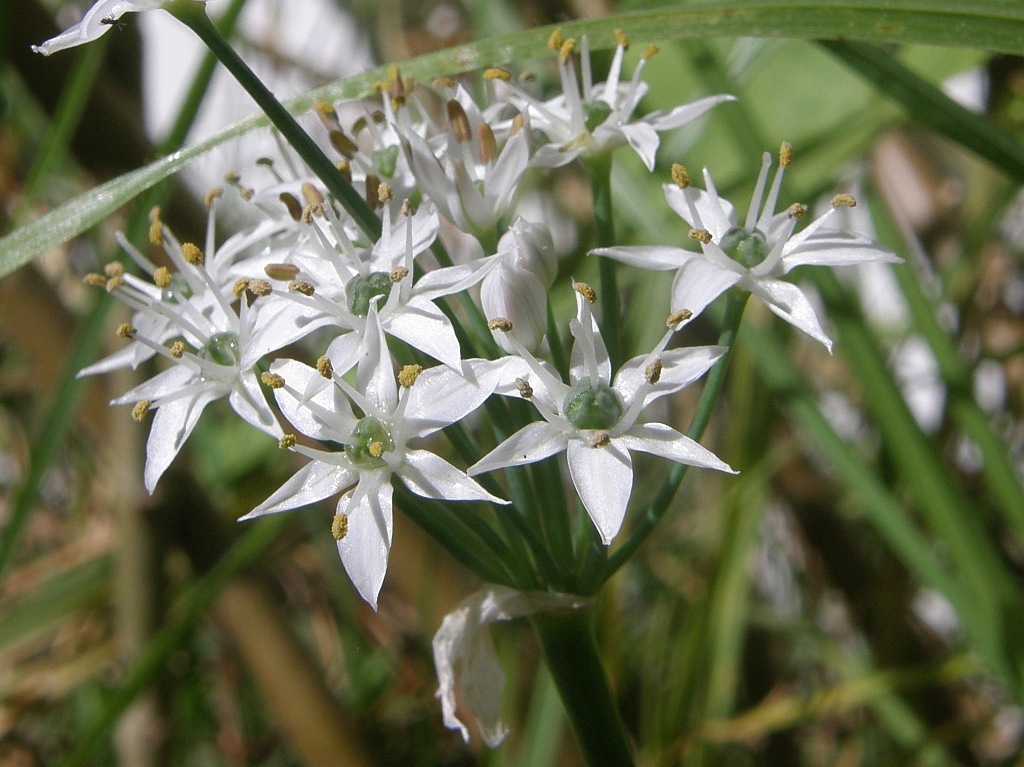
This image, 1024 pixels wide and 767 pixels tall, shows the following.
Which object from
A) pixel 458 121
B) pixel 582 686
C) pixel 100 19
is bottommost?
pixel 582 686

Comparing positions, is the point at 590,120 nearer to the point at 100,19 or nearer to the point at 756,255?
the point at 756,255

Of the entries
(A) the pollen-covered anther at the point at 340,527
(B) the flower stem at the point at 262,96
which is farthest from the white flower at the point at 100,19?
(A) the pollen-covered anther at the point at 340,527

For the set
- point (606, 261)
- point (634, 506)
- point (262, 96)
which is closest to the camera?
point (262, 96)

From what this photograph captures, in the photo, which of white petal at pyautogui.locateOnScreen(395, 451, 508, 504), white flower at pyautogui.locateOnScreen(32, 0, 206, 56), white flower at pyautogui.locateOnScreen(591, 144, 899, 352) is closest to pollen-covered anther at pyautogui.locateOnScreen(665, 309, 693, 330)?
white flower at pyautogui.locateOnScreen(591, 144, 899, 352)

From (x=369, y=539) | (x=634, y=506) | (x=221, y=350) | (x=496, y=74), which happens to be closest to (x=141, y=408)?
(x=221, y=350)

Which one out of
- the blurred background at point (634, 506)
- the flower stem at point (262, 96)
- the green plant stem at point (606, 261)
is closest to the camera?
the flower stem at point (262, 96)

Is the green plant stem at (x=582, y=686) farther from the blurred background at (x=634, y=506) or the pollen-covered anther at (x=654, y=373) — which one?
the blurred background at (x=634, y=506)
